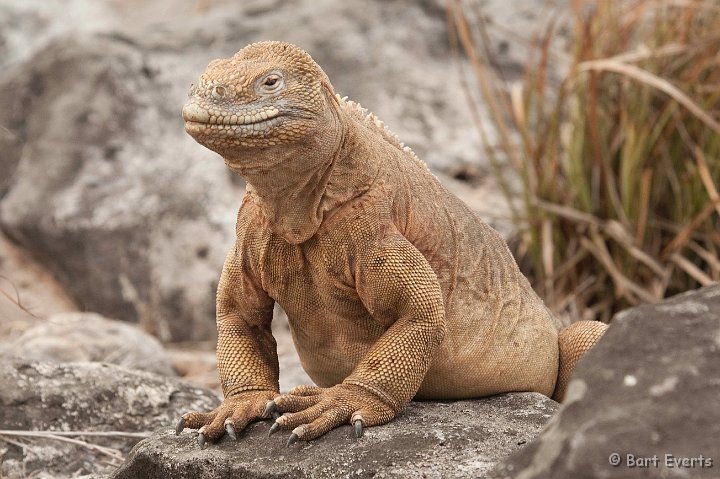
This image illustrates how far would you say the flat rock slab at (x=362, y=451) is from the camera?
12.1 ft

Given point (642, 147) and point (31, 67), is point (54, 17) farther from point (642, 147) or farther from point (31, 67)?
point (642, 147)

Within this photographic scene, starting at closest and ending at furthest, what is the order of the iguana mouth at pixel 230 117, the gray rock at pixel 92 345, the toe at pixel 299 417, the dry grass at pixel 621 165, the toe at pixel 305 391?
the iguana mouth at pixel 230 117 → the toe at pixel 299 417 → the toe at pixel 305 391 → the gray rock at pixel 92 345 → the dry grass at pixel 621 165

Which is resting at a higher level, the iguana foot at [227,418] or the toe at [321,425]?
the toe at [321,425]

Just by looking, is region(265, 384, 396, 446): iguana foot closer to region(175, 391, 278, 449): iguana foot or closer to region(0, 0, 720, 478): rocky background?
region(175, 391, 278, 449): iguana foot

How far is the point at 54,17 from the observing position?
16.1m

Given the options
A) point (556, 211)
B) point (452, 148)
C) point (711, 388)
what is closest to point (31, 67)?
point (452, 148)

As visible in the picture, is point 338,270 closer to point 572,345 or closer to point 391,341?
point 391,341

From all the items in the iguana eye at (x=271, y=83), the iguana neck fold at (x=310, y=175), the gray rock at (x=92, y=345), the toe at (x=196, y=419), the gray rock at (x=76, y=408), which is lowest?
the gray rock at (x=92, y=345)

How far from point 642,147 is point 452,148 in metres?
1.95

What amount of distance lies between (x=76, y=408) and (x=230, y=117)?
2.28 m

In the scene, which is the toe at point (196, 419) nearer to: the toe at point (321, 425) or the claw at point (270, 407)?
the claw at point (270, 407)

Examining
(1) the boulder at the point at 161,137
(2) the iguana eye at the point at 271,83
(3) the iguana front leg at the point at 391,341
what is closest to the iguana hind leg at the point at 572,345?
(3) the iguana front leg at the point at 391,341

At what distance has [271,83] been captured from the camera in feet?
12.5

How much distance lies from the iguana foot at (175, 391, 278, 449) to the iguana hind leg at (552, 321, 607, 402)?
155 cm
